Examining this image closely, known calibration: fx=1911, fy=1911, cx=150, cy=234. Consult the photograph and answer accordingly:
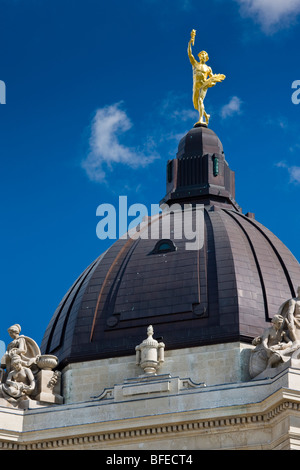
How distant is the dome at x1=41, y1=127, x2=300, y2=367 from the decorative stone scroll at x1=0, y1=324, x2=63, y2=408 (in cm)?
171

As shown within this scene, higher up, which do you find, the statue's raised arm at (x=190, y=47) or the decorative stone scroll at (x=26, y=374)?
the statue's raised arm at (x=190, y=47)

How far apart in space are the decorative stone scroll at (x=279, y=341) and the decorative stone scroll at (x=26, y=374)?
25.4 feet

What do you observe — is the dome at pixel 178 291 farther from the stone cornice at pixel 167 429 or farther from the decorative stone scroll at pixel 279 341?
the stone cornice at pixel 167 429

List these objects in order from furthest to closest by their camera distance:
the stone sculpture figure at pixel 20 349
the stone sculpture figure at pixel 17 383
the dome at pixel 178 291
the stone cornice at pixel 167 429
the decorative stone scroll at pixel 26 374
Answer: the dome at pixel 178 291
the stone sculpture figure at pixel 20 349
the decorative stone scroll at pixel 26 374
the stone sculpture figure at pixel 17 383
the stone cornice at pixel 167 429

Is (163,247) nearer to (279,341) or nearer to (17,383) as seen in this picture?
(279,341)

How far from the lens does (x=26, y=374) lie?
72.4m

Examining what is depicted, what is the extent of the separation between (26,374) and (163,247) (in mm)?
9320

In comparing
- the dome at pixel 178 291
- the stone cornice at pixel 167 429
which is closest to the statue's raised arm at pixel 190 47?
the dome at pixel 178 291

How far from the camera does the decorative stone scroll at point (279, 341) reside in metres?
69.6

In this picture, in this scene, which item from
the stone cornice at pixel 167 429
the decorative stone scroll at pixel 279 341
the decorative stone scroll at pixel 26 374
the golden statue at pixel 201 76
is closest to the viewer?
the stone cornice at pixel 167 429

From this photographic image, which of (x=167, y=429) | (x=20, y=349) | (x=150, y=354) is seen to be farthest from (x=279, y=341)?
(x=20, y=349)

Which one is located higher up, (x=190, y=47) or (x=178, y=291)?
(x=190, y=47)
